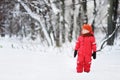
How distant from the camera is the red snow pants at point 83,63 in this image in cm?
938

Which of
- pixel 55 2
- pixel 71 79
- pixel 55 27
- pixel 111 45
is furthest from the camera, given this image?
pixel 55 27

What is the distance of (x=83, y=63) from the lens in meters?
9.48

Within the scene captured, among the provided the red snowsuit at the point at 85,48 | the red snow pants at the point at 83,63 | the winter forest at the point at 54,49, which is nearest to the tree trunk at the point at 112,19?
the winter forest at the point at 54,49

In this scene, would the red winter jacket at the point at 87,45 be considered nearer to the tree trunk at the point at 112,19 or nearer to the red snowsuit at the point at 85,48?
the red snowsuit at the point at 85,48

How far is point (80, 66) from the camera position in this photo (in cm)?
952

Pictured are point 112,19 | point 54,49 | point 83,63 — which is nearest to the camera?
point 83,63

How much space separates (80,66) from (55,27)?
15474 millimetres

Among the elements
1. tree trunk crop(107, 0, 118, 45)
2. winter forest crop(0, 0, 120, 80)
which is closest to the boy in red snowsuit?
winter forest crop(0, 0, 120, 80)

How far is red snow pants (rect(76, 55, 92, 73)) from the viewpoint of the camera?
30.8 feet

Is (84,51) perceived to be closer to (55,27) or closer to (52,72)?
(52,72)

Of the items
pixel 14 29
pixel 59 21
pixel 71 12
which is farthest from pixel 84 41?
pixel 14 29

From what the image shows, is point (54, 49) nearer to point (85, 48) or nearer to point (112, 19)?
point (112, 19)

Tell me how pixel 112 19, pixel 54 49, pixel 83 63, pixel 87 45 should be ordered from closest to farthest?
pixel 87 45, pixel 83 63, pixel 112 19, pixel 54 49

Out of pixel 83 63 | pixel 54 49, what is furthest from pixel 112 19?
pixel 83 63
